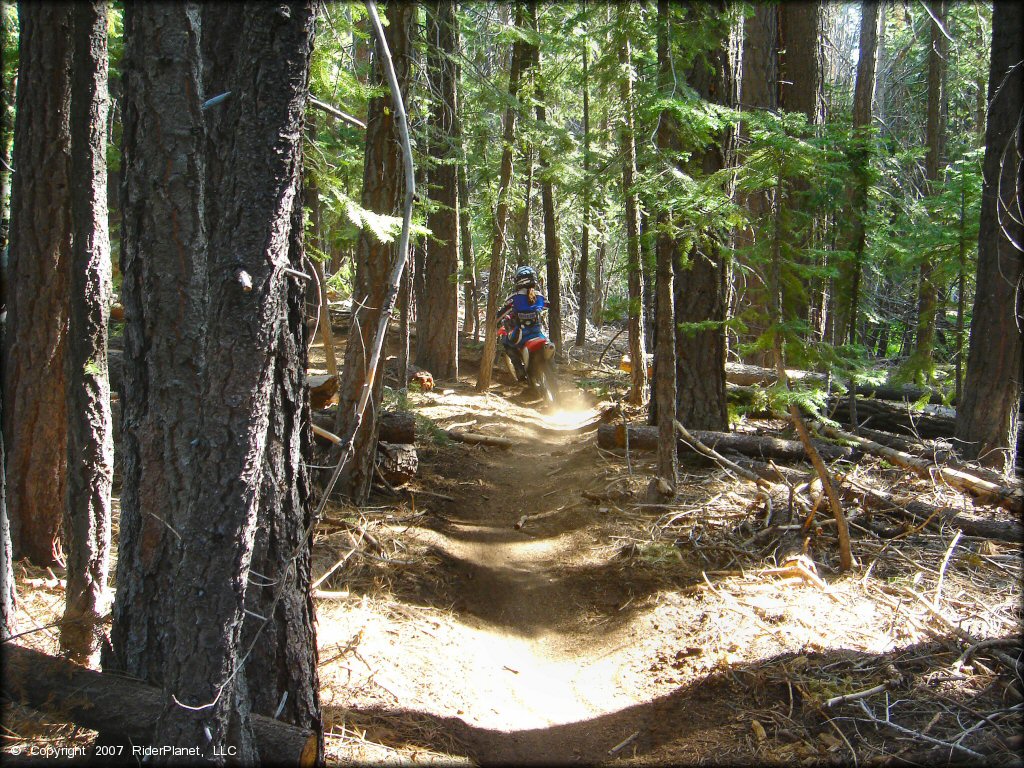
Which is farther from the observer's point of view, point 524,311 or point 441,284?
point 441,284

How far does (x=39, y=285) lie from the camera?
490 centimetres

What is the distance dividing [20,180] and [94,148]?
1040mm

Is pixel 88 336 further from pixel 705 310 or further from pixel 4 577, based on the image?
pixel 705 310

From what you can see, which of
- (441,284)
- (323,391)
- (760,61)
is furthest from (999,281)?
(441,284)

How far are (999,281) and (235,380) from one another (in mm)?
7729

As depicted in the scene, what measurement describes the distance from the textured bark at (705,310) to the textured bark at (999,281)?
2564mm

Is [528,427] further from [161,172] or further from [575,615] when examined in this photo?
[161,172]

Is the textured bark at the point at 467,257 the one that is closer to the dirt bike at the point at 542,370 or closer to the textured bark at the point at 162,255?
the dirt bike at the point at 542,370

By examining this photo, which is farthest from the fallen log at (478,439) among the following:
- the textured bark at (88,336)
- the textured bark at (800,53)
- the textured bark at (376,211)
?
the textured bark at (800,53)

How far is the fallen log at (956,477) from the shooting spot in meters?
6.09

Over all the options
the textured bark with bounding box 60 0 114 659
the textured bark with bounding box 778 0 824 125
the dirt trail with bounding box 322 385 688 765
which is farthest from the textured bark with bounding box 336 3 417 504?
the textured bark with bounding box 778 0 824 125

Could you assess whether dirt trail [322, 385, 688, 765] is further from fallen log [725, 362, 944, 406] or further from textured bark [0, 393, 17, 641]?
fallen log [725, 362, 944, 406]

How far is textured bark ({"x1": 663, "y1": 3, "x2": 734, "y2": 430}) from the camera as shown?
762 centimetres

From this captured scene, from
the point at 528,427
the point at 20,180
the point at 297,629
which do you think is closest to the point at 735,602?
the point at 297,629
